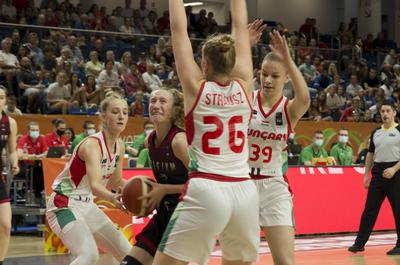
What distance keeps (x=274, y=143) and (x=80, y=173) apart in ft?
5.00

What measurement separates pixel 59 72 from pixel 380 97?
8934 millimetres

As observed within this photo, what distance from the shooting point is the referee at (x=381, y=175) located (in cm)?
1149

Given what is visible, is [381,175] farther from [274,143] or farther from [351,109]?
[351,109]

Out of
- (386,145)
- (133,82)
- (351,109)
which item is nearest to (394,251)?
(386,145)

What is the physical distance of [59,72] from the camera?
1703cm

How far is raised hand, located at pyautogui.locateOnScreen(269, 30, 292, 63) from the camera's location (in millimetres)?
5434

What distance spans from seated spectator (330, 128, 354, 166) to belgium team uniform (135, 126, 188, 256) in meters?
12.1

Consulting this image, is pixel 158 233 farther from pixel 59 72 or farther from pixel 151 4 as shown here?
pixel 151 4

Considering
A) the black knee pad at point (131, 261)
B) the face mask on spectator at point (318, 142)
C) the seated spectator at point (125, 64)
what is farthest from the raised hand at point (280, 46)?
the seated spectator at point (125, 64)

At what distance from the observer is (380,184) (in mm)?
11547

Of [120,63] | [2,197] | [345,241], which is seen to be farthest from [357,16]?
[2,197]

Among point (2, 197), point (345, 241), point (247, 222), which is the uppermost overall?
point (247, 222)

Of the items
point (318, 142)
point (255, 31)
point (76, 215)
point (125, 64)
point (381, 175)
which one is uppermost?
point (255, 31)

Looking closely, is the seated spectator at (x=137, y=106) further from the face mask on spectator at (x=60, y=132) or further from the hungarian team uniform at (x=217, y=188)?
the hungarian team uniform at (x=217, y=188)
